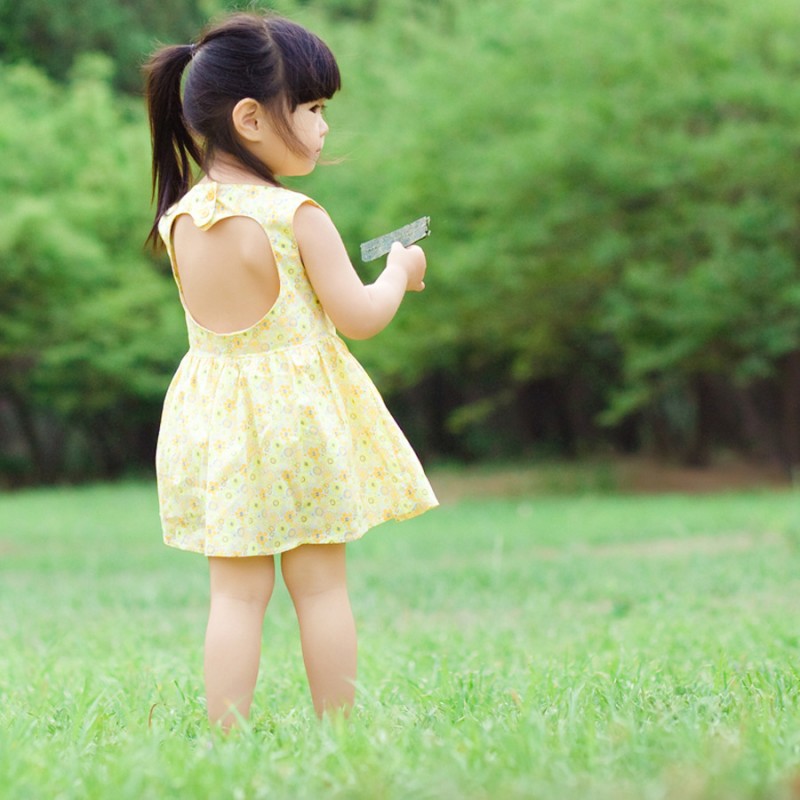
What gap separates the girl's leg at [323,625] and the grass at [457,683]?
82 millimetres

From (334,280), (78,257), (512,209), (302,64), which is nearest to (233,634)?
(334,280)

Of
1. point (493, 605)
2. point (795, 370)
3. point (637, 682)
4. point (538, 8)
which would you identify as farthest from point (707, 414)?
point (637, 682)

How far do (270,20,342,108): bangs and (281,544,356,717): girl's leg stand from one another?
85 centimetres

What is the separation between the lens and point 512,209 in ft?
48.7

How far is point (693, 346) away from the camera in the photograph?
555 inches

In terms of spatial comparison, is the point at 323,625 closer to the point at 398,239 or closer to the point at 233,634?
the point at 233,634

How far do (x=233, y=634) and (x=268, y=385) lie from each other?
45cm

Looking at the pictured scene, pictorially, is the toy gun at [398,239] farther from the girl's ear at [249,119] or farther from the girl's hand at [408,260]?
the girl's ear at [249,119]

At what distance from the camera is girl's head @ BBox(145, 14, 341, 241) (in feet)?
8.02

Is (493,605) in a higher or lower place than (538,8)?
lower

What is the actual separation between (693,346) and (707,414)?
6.45 meters

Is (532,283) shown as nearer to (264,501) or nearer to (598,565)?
(598,565)

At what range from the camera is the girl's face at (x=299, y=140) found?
247 centimetres

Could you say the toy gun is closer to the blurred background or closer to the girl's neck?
the girl's neck
